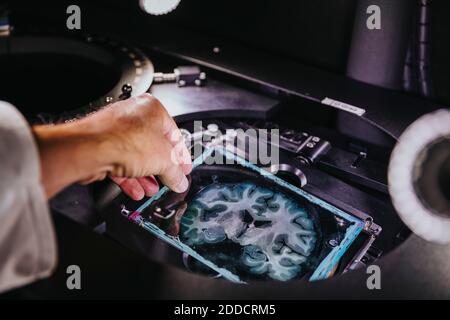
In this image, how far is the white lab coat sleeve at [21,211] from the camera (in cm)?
89

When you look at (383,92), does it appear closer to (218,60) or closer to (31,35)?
(218,60)

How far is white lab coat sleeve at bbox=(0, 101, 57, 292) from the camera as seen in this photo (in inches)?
35.0

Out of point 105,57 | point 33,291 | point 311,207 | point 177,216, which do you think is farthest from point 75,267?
point 105,57

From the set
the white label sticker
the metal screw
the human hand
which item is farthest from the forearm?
the white label sticker

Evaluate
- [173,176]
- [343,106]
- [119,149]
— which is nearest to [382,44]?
[343,106]

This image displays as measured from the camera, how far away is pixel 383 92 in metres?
2.05

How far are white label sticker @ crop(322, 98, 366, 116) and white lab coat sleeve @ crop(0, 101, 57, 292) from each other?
127cm

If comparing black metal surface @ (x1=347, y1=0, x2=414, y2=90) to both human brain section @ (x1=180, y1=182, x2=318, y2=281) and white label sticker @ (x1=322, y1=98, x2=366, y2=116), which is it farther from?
human brain section @ (x1=180, y1=182, x2=318, y2=281)

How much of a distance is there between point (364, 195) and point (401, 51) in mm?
693

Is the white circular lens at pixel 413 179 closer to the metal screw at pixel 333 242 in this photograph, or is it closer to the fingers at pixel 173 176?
the metal screw at pixel 333 242

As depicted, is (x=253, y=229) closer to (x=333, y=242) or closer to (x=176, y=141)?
(x=333, y=242)

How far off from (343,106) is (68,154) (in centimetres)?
118

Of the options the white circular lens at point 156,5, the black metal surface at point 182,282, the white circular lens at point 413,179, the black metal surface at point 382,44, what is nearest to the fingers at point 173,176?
the black metal surface at point 182,282

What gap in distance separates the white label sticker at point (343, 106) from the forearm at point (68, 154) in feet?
3.38
